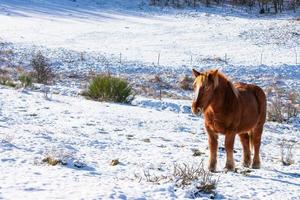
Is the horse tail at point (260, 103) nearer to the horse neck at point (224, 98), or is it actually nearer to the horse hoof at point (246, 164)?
the horse hoof at point (246, 164)

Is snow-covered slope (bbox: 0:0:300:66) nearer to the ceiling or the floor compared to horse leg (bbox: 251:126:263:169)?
nearer to the ceiling

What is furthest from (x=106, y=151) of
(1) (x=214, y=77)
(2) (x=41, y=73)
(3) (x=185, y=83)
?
(3) (x=185, y=83)

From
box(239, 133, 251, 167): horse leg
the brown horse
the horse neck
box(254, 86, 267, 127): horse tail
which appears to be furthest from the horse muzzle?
box(239, 133, 251, 167): horse leg

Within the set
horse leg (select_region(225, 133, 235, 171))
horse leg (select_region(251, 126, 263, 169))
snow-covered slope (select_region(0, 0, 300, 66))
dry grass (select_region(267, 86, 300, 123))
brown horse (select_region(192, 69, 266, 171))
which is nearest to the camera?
brown horse (select_region(192, 69, 266, 171))

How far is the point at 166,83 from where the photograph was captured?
22.8 meters

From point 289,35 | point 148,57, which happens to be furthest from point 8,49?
point 289,35

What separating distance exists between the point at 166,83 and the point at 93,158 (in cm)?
1536

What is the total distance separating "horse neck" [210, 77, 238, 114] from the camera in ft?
23.4

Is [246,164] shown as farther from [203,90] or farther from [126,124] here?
[126,124]

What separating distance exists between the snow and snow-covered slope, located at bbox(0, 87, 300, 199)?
0.05 ft

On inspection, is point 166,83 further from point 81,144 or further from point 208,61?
point 81,144

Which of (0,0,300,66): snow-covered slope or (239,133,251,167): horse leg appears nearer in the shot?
(239,133,251,167): horse leg

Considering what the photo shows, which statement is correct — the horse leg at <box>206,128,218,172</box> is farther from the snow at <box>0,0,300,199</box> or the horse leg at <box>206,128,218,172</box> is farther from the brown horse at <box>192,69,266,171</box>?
the snow at <box>0,0,300,199</box>

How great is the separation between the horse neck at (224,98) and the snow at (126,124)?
0.88 meters
